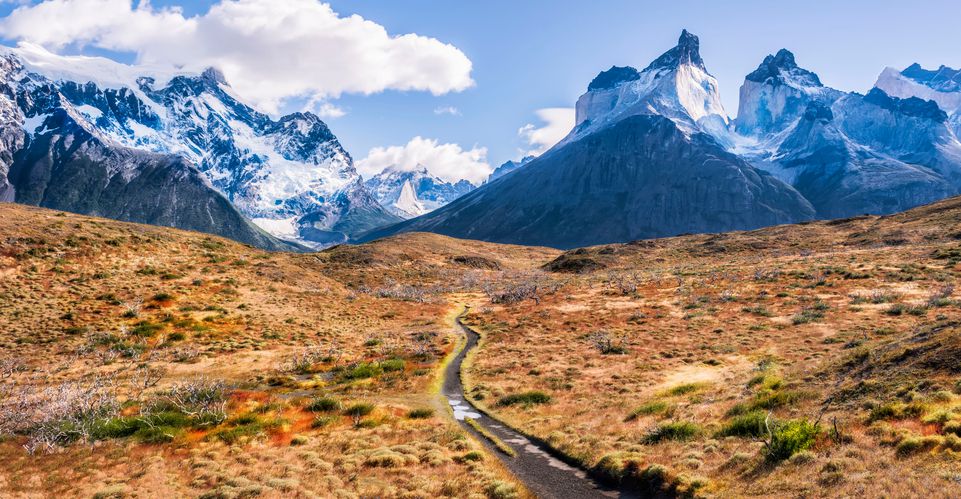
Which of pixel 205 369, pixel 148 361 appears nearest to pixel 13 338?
pixel 148 361

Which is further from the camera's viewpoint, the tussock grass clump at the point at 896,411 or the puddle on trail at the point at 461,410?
the puddle on trail at the point at 461,410

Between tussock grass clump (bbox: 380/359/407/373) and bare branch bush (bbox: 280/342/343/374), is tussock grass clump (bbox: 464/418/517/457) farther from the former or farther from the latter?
bare branch bush (bbox: 280/342/343/374)

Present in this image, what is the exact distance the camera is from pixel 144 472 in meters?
20.2

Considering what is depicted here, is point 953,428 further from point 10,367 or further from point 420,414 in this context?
point 10,367

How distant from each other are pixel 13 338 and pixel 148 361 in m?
11.9

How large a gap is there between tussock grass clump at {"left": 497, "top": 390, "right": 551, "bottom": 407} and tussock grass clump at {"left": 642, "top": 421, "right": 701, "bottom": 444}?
9.68m

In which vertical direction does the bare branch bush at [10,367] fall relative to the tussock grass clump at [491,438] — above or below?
above

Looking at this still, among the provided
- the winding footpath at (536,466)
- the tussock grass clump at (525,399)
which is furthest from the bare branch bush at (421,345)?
the tussock grass clump at (525,399)

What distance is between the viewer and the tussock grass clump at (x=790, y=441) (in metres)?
16.3

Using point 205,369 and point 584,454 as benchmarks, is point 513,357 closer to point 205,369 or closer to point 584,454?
point 584,454

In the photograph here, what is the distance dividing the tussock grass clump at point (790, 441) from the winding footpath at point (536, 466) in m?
4.95

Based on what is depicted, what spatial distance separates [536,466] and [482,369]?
19.5 m

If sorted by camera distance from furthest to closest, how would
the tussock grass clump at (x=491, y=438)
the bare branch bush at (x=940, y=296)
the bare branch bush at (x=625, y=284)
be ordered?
the bare branch bush at (x=625, y=284)
the bare branch bush at (x=940, y=296)
the tussock grass clump at (x=491, y=438)

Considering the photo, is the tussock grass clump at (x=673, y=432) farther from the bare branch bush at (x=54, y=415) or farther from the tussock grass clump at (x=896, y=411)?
the bare branch bush at (x=54, y=415)
